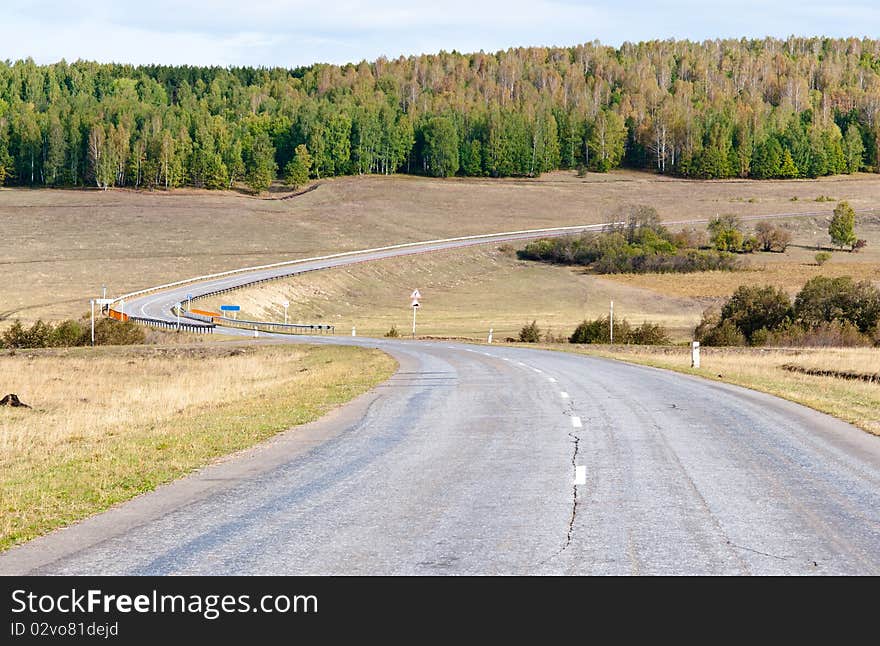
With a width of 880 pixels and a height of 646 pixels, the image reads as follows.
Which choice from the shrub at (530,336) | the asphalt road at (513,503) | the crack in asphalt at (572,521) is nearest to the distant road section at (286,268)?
the shrub at (530,336)

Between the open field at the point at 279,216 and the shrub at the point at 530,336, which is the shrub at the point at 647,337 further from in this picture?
the open field at the point at 279,216

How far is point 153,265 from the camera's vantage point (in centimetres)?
9944

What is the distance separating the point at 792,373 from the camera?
34.0 metres

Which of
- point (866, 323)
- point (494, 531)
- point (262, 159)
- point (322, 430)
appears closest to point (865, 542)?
point (494, 531)

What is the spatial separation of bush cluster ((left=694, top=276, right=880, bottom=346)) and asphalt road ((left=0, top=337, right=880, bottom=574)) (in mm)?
35180

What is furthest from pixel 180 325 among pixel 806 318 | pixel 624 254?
pixel 624 254

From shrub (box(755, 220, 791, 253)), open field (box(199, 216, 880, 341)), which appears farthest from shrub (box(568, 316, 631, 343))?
shrub (box(755, 220, 791, 253))

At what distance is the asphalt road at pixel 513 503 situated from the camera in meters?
A: 8.27

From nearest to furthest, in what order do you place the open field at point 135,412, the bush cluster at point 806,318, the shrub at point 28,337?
the open field at point 135,412
the bush cluster at point 806,318
the shrub at point 28,337

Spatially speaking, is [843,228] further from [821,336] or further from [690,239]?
[821,336]

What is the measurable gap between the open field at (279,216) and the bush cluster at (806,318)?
44016 millimetres

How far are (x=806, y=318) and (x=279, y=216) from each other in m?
85.1

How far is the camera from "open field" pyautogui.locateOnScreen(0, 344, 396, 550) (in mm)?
11781
